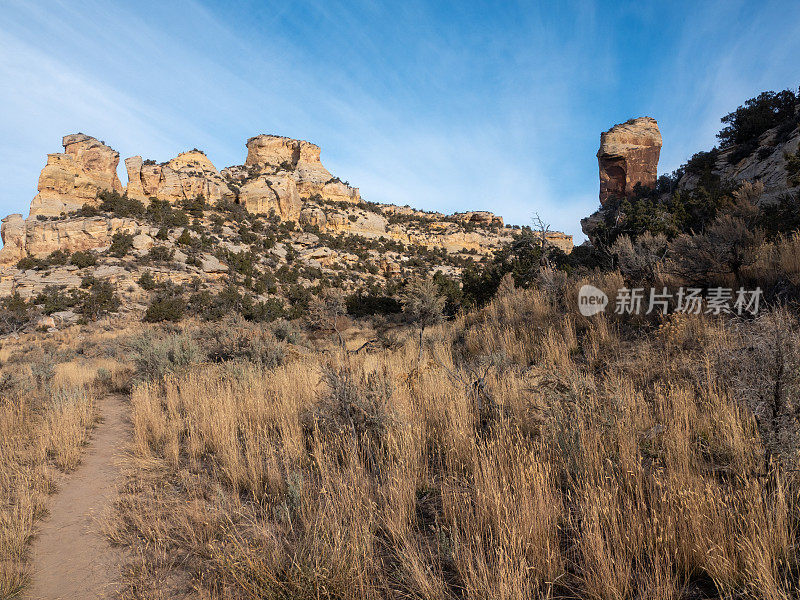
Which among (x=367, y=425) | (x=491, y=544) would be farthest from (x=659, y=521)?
(x=367, y=425)

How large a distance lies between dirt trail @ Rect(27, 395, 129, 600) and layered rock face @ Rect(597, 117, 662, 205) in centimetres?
5806

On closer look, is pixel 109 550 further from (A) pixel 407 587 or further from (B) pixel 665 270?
(B) pixel 665 270

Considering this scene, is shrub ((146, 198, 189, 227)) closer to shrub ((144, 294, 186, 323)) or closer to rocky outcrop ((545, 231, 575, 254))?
shrub ((144, 294, 186, 323))

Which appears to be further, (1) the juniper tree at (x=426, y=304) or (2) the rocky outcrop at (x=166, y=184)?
(2) the rocky outcrop at (x=166, y=184)

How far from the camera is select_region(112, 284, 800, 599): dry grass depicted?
5.60 feet

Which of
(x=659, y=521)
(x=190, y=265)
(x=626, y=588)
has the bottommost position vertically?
(x=626, y=588)

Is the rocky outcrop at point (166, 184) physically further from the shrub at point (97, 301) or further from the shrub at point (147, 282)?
the shrub at point (97, 301)

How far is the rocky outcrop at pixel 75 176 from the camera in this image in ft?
128

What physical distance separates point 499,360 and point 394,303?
21.3 meters

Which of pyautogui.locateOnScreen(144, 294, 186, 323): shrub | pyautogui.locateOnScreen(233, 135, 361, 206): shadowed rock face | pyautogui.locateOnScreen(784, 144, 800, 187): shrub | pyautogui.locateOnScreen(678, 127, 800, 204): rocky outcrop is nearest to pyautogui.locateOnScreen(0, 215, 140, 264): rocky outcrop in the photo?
pyautogui.locateOnScreen(144, 294, 186, 323): shrub

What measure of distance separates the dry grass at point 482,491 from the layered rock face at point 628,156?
180 feet

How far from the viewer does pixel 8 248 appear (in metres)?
32.4

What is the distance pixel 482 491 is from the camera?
234cm

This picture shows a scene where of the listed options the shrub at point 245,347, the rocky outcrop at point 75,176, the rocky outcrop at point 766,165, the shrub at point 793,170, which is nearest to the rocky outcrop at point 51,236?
the rocky outcrop at point 75,176
